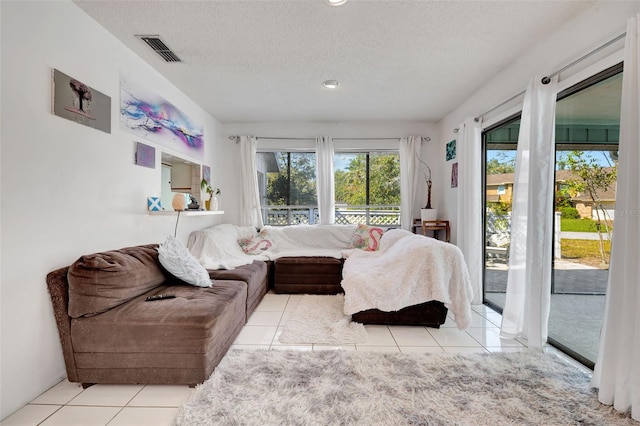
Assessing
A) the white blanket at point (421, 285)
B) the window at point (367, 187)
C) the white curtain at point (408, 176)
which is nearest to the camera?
the white blanket at point (421, 285)

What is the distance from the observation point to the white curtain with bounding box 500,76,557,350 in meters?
2.19

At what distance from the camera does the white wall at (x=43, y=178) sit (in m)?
1.58

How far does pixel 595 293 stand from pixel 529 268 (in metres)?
1.05

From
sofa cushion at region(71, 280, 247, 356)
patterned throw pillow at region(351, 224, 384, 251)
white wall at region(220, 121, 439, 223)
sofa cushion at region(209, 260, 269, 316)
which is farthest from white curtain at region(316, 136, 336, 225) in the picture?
sofa cushion at region(71, 280, 247, 356)

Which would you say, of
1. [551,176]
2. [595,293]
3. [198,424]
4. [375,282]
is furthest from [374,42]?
[595,293]

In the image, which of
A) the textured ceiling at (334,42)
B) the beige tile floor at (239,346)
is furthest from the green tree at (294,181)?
the beige tile floor at (239,346)

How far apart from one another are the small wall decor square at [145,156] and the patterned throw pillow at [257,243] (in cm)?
167

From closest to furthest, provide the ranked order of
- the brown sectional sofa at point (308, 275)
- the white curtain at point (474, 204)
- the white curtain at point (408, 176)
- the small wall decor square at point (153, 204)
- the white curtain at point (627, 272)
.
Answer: the white curtain at point (627, 272)
the small wall decor square at point (153, 204)
the white curtain at point (474, 204)
the brown sectional sofa at point (308, 275)
the white curtain at point (408, 176)

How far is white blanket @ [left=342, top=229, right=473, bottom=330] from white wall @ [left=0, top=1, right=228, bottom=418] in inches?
84.2

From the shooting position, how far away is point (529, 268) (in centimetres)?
229

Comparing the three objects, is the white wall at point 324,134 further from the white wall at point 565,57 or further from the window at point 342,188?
the white wall at point 565,57

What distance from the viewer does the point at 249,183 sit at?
15.3 feet

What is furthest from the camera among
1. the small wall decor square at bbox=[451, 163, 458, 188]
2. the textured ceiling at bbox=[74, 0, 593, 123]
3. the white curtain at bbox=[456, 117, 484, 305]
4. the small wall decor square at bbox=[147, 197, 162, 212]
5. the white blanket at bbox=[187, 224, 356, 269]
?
the small wall decor square at bbox=[451, 163, 458, 188]

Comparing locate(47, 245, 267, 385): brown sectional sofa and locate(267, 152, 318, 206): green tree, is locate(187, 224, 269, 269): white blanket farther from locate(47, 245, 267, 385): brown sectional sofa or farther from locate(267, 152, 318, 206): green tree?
locate(47, 245, 267, 385): brown sectional sofa
